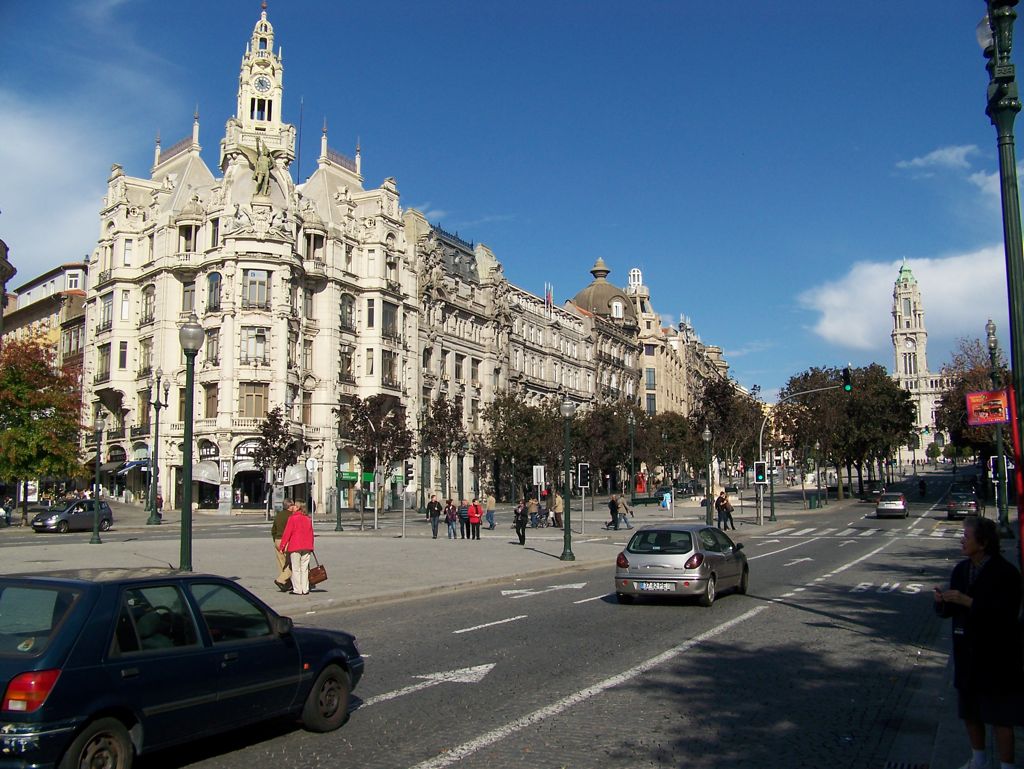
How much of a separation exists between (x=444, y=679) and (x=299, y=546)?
778cm

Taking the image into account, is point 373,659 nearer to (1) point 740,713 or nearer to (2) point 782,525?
(1) point 740,713

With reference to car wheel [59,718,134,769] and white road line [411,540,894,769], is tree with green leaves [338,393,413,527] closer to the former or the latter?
white road line [411,540,894,769]

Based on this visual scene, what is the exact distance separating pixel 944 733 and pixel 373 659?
21.3 feet

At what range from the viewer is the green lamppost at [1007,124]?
8.07 meters

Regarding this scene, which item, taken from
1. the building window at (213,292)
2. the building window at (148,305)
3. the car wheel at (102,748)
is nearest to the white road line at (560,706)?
the car wheel at (102,748)

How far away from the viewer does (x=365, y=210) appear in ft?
235

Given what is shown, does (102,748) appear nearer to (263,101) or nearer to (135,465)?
(135,465)

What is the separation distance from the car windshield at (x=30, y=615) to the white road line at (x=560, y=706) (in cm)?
273

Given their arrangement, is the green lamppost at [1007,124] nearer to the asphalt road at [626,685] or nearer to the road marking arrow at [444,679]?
the asphalt road at [626,685]

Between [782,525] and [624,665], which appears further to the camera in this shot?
[782,525]

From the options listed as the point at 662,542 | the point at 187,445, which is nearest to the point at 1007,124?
the point at 662,542

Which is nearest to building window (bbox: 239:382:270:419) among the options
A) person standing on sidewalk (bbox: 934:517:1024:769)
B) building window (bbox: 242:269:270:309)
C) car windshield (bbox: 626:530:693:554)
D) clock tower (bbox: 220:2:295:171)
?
building window (bbox: 242:269:270:309)

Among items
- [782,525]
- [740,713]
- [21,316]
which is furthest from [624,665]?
[21,316]

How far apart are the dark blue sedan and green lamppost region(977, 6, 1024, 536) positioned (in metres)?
6.47
